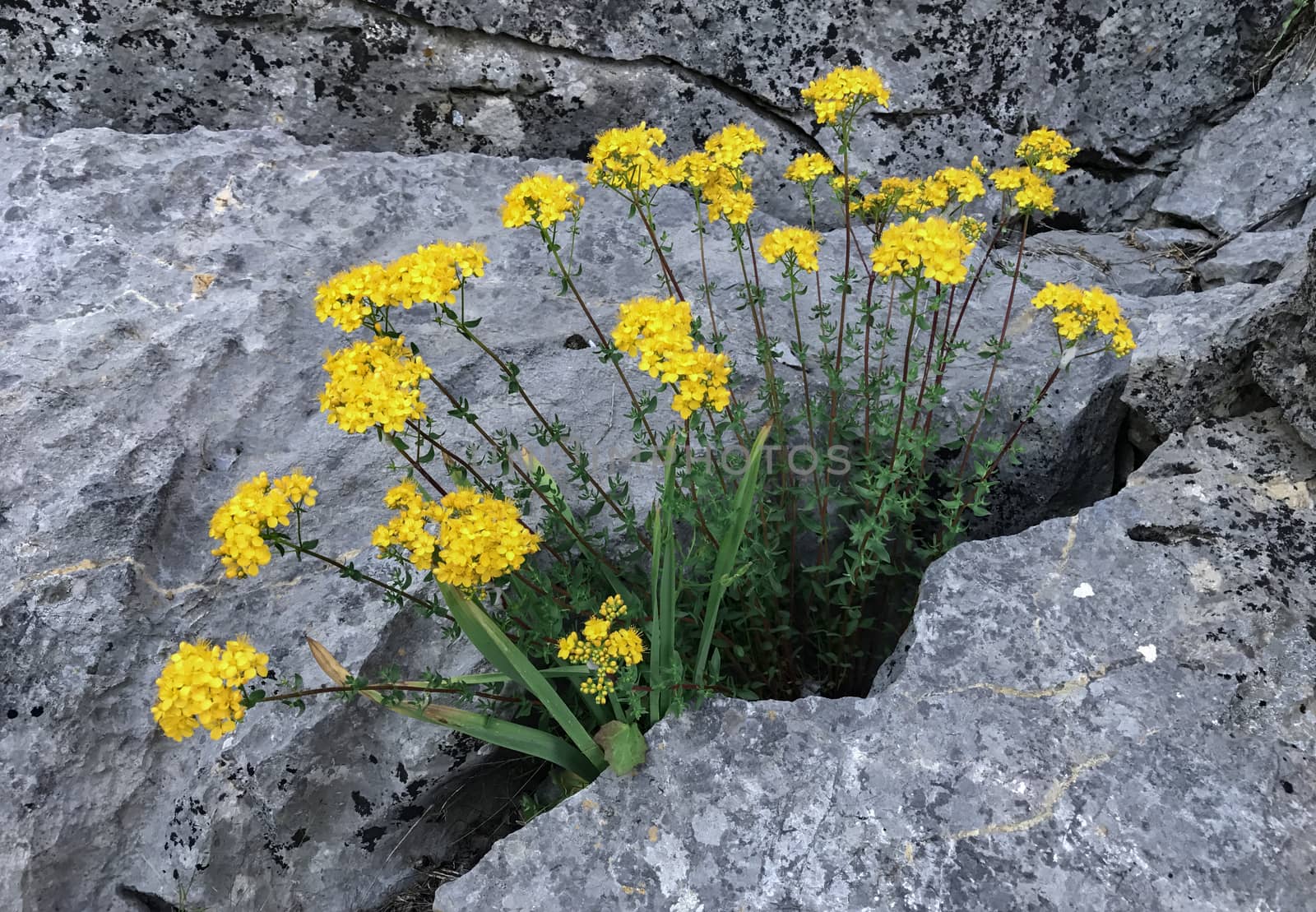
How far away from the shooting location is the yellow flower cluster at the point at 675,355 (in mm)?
2270

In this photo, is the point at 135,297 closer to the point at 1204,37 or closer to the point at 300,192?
the point at 300,192

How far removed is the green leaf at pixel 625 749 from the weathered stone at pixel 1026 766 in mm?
44

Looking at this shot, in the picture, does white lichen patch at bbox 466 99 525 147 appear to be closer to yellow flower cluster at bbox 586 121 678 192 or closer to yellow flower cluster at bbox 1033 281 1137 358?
yellow flower cluster at bbox 586 121 678 192

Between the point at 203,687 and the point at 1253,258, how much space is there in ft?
14.4

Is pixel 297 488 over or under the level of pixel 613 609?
over

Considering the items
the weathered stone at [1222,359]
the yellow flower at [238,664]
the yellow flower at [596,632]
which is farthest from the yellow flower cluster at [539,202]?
the weathered stone at [1222,359]

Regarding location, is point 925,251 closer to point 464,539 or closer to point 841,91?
point 841,91

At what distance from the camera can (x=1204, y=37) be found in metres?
4.56

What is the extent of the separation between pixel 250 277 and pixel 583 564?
6.00 ft

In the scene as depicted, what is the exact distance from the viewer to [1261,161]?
15.1ft

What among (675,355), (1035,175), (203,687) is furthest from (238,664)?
(1035,175)

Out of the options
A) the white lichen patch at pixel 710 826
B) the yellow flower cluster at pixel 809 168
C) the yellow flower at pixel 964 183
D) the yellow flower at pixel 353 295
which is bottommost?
the white lichen patch at pixel 710 826

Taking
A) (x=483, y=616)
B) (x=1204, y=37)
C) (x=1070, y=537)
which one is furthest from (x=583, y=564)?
(x=1204, y=37)

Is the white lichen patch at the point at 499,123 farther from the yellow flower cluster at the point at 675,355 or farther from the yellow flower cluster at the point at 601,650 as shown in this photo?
the yellow flower cluster at the point at 601,650
